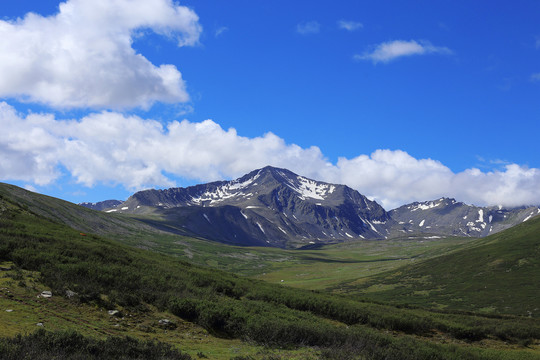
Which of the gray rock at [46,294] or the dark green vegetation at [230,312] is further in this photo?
the dark green vegetation at [230,312]

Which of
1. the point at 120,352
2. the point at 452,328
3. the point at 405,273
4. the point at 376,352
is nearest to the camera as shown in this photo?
the point at 120,352

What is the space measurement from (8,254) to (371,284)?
14886 centimetres

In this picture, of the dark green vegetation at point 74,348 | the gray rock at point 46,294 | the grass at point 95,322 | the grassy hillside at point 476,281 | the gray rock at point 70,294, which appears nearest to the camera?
the dark green vegetation at point 74,348

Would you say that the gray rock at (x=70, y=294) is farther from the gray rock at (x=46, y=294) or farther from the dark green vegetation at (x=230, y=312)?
the gray rock at (x=46, y=294)

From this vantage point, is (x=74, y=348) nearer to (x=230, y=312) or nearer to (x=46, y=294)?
(x=46, y=294)

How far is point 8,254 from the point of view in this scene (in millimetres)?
28312

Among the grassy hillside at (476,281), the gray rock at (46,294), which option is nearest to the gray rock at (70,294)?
the gray rock at (46,294)

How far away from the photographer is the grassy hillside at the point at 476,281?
108 metres

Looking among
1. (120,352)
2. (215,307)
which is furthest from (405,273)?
(120,352)

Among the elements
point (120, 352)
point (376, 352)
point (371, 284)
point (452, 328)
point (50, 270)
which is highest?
point (50, 270)

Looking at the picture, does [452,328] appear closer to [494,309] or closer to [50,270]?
[50,270]

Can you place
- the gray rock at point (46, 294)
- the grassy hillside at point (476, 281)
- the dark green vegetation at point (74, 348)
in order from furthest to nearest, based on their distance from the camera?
1. the grassy hillside at point (476, 281)
2. the gray rock at point (46, 294)
3. the dark green vegetation at point (74, 348)

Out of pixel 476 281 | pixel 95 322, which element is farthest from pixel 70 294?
pixel 476 281

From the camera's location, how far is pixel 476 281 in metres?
132
